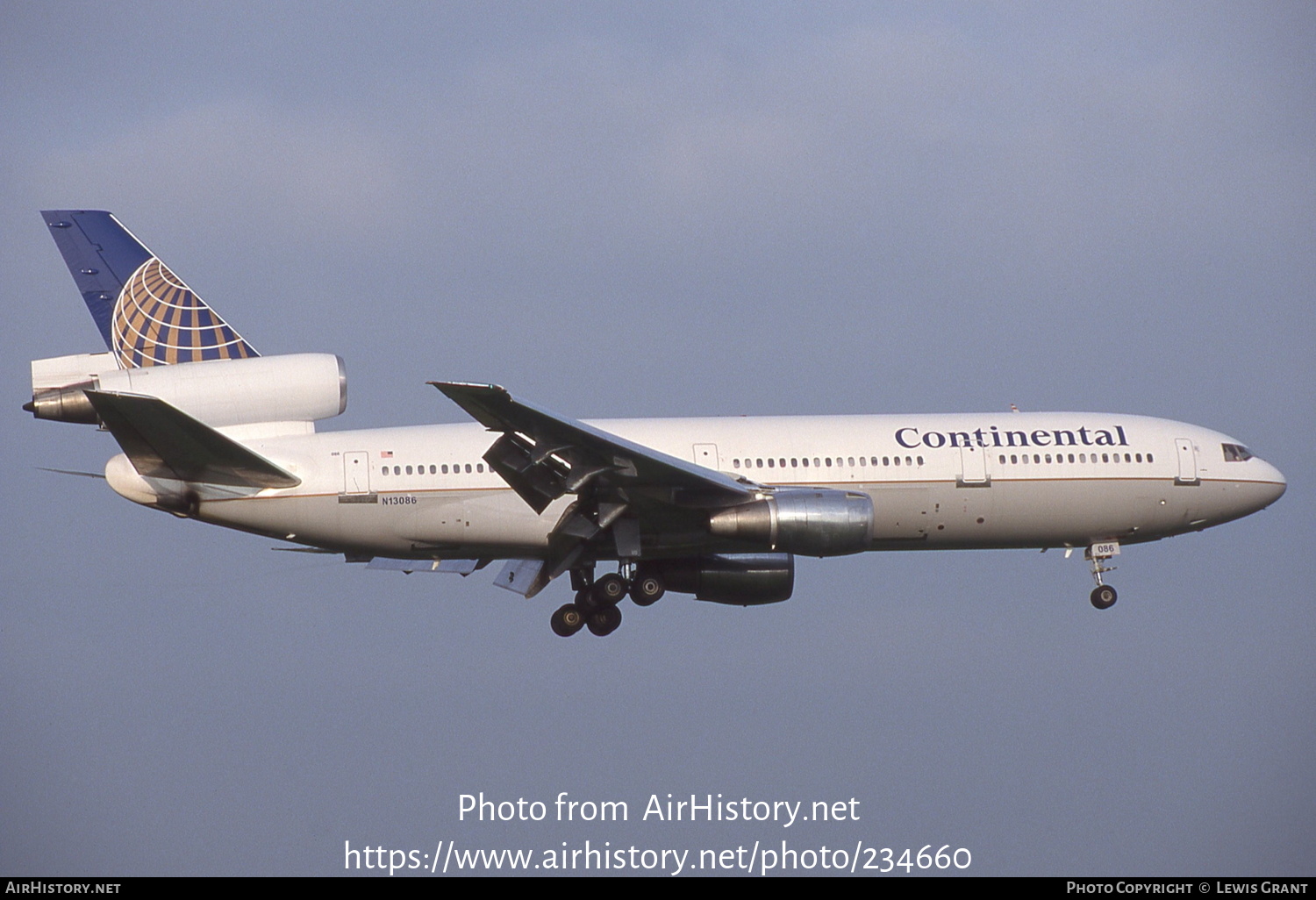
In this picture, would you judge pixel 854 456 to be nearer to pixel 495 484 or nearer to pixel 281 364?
pixel 495 484

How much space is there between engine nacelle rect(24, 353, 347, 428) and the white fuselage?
0.79 metres

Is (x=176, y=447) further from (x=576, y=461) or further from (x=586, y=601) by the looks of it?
(x=586, y=601)

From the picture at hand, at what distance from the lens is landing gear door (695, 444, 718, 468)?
32.1 meters

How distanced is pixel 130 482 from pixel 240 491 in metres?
2.10

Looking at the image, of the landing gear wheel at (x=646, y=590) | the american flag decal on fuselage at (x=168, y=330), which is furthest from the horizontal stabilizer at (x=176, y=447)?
the landing gear wheel at (x=646, y=590)

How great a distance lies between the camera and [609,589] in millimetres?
31438

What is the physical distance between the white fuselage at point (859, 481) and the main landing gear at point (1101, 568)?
0.38 meters

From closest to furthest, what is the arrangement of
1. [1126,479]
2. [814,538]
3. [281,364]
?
1. [814,538]
2. [281,364]
3. [1126,479]

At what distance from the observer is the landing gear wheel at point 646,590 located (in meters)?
32.1

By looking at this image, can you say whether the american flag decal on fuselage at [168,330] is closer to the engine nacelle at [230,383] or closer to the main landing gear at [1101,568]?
the engine nacelle at [230,383]

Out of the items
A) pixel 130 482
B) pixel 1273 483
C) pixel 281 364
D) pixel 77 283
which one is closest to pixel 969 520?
pixel 1273 483

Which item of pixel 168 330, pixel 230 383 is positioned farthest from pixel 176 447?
pixel 168 330

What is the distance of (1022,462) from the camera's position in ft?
108

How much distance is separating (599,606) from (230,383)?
29.2 ft
